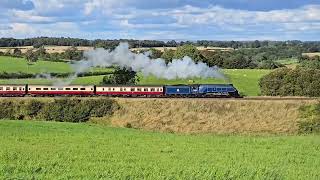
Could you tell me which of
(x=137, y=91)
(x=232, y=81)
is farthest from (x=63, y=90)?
(x=232, y=81)

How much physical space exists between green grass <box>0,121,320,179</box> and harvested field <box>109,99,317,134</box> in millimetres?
18752

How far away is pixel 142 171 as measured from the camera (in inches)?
768

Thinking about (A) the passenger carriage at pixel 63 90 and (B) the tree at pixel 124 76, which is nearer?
(A) the passenger carriage at pixel 63 90

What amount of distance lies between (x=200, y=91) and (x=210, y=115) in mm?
8679

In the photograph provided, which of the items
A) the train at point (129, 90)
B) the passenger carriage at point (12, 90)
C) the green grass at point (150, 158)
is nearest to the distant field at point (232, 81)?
the train at point (129, 90)

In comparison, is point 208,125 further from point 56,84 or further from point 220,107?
point 56,84

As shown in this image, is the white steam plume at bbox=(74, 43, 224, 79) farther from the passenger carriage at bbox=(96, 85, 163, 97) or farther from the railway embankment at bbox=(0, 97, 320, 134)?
the railway embankment at bbox=(0, 97, 320, 134)

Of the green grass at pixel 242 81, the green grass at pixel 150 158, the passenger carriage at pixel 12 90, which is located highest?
the green grass at pixel 150 158

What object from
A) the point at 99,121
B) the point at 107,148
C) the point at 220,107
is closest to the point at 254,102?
the point at 220,107

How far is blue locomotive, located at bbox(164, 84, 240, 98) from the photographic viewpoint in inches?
2426

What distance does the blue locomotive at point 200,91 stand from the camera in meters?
61.6

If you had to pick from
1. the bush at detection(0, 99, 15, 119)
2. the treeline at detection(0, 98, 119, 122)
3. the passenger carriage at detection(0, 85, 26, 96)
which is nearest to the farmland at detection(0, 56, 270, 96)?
the passenger carriage at detection(0, 85, 26, 96)

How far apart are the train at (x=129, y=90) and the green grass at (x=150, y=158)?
93.6 ft

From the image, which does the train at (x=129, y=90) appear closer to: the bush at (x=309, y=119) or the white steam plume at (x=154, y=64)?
the white steam plume at (x=154, y=64)
